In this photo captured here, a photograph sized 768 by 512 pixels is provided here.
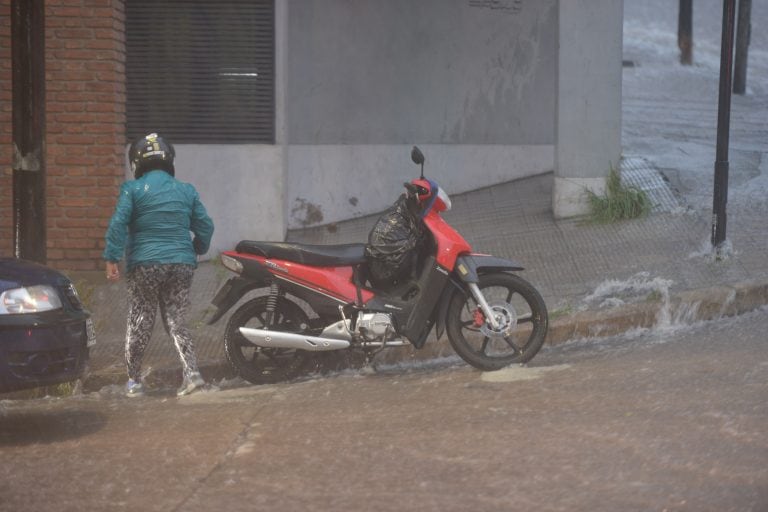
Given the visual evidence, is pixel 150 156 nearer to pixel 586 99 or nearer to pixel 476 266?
pixel 476 266

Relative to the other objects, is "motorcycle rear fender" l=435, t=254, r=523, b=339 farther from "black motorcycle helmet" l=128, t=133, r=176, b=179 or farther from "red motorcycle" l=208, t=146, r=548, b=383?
"black motorcycle helmet" l=128, t=133, r=176, b=179

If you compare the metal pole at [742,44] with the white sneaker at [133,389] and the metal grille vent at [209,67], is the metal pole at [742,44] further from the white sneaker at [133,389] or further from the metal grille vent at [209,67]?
the white sneaker at [133,389]

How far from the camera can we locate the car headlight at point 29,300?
6.49 m

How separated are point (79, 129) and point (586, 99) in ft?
17.0

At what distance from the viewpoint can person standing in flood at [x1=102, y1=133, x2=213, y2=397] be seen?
25.2ft

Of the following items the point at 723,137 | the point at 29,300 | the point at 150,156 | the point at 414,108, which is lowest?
the point at 29,300

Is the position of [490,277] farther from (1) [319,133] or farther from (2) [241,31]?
(1) [319,133]

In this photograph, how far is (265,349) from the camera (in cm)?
807

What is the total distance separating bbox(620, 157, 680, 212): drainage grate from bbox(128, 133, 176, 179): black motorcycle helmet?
20.3ft

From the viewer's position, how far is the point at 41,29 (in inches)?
335

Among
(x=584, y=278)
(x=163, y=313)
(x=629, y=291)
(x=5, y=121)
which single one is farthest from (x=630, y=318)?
(x=5, y=121)

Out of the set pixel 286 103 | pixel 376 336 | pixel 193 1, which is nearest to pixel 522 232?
pixel 286 103

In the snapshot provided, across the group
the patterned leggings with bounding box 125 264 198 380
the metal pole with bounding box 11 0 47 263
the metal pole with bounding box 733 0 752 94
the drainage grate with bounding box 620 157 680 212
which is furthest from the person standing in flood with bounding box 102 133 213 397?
the metal pole with bounding box 733 0 752 94

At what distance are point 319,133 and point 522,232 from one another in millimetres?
3292
